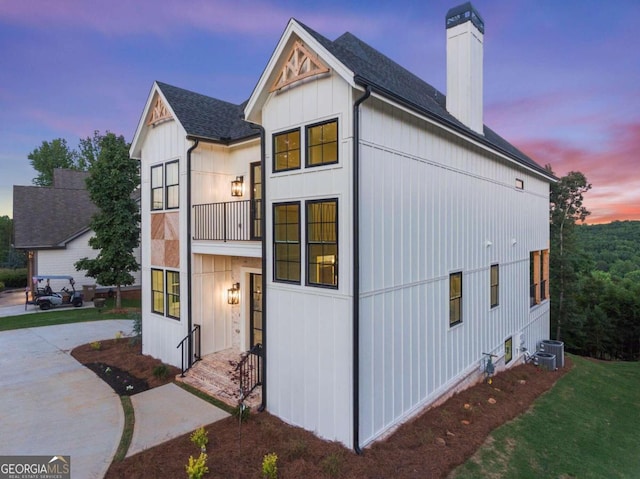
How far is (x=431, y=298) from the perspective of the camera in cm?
775

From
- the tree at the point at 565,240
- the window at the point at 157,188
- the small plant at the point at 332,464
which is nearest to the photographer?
the small plant at the point at 332,464

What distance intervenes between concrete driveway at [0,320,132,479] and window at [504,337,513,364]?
11455 millimetres

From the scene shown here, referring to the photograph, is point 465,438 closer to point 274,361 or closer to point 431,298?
point 431,298

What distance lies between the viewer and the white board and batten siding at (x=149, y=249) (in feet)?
31.1

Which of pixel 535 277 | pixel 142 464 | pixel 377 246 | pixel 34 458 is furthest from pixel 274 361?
pixel 535 277

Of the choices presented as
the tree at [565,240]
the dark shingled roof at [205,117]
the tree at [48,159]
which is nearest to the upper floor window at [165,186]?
the dark shingled roof at [205,117]

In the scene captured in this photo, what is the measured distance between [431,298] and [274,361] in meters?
3.72

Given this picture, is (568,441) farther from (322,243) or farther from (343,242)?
(322,243)

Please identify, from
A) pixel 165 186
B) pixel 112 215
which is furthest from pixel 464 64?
pixel 112 215

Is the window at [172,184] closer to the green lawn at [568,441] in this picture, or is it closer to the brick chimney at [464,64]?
the brick chimney at [464,64]

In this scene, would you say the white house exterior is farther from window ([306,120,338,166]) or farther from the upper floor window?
the upper floor window

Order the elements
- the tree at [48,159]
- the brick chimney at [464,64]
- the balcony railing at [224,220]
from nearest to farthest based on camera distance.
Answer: the balcony railing at [224,220], the brick chimney at [464,64], the tree at [48,159]

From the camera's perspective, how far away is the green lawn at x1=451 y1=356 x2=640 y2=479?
5926mm

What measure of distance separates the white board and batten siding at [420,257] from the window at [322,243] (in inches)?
20.0
